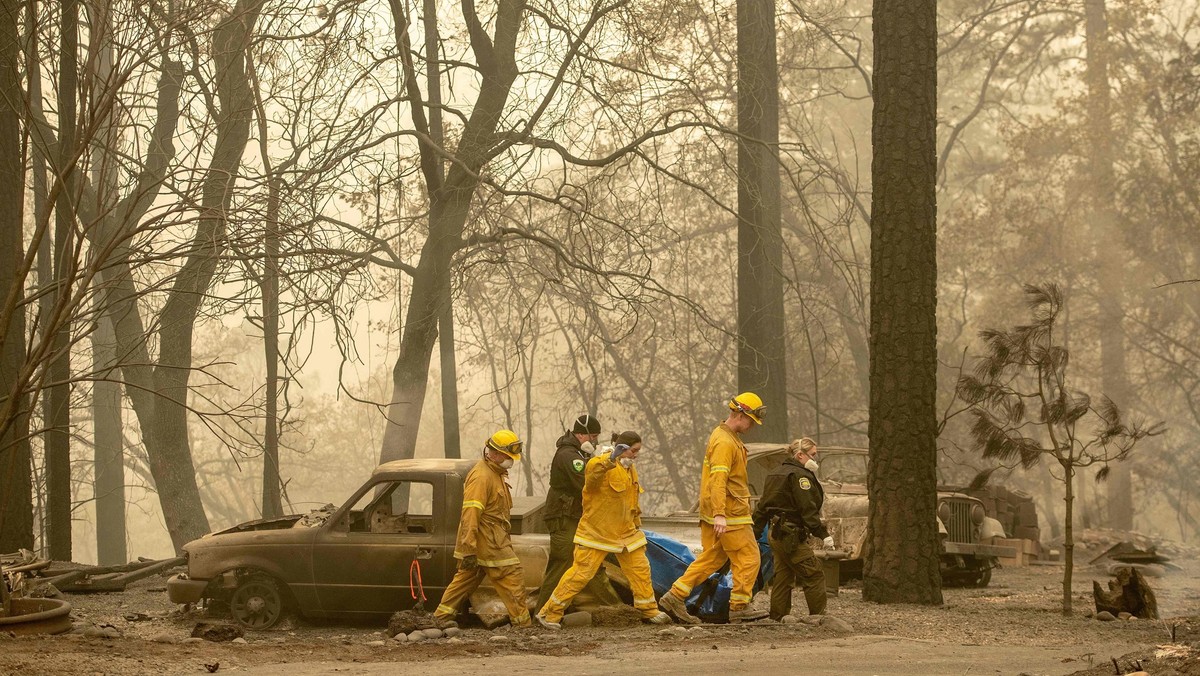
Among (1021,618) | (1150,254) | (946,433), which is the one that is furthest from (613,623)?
(1150,254)

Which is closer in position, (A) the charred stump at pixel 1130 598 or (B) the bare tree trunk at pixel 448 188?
(A) the charred stump at pixel 1130 598

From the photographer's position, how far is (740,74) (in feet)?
63.3

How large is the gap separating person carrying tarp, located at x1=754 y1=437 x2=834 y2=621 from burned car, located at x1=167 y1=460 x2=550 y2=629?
200 cm

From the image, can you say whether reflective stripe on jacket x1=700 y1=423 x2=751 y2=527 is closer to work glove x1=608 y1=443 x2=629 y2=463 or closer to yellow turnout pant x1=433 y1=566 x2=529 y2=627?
work glove x1=608 y1=443 x2=629 y2=463

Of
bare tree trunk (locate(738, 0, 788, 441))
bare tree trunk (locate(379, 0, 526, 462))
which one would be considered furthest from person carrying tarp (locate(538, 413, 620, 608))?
bare tree trunk (locate(738, 0, 788, 441))

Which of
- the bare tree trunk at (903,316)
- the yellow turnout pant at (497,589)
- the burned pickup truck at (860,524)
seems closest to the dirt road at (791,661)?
the yellow turnout pant at (497,589)

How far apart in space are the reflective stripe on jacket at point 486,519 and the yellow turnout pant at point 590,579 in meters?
0.47

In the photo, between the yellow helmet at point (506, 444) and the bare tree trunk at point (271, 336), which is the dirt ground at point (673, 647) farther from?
the bare tree trunk at point (271, 336)

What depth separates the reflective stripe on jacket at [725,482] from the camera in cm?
1064

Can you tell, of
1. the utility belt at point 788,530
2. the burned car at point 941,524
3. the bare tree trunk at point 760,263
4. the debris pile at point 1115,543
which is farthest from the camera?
the debris pile at point 1115,543

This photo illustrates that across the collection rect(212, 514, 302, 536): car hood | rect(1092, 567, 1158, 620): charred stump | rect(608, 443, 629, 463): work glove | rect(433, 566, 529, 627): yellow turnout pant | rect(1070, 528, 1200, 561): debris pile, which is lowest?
rect(1070, 528, 1200, 561): debris pile

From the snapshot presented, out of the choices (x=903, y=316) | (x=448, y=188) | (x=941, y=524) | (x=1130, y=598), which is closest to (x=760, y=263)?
(x=448, y=188)

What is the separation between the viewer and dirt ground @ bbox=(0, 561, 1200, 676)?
27.8ft

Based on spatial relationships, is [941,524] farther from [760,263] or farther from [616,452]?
[616,452]
